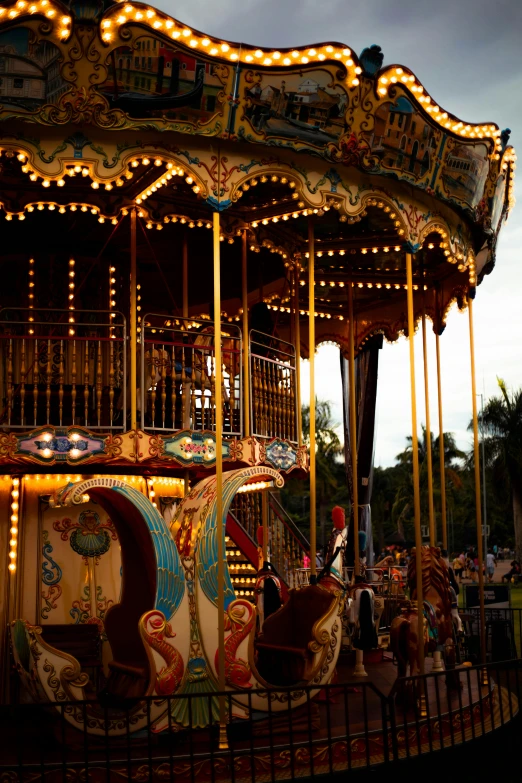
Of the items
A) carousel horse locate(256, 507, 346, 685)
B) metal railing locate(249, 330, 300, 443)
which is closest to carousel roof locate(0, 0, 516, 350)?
metal railing locate(249, 330, 300, 443)

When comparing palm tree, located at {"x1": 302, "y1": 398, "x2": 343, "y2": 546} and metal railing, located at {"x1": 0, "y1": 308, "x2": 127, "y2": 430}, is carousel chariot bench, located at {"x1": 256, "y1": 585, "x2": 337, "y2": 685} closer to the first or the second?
metal railing, located at {"x1": 0, "y1": 308, "x2": 127, "y2": 430}

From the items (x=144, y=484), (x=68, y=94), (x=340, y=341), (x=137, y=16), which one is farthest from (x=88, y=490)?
(x=340, y=341)

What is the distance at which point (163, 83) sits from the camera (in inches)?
323

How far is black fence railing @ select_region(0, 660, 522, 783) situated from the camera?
7.08 m

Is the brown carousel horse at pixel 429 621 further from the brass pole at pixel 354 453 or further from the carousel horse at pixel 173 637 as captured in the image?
the brass pole at pixel 354 453

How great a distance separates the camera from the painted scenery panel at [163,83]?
802cm

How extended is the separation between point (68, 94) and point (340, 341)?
9195 millimetres

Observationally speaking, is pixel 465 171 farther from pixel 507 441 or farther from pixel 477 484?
pixel 507 441

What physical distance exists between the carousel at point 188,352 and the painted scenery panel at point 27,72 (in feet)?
0.06

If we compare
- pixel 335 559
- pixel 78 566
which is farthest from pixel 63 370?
pixel 335 559

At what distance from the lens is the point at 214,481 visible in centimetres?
902

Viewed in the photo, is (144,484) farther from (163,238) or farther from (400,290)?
(400,290)

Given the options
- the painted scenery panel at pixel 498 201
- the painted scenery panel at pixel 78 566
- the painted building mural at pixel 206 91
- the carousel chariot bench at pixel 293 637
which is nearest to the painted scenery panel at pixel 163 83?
the painted building mural at pixel 206 91

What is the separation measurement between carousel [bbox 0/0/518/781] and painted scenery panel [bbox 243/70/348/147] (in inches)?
0.8
